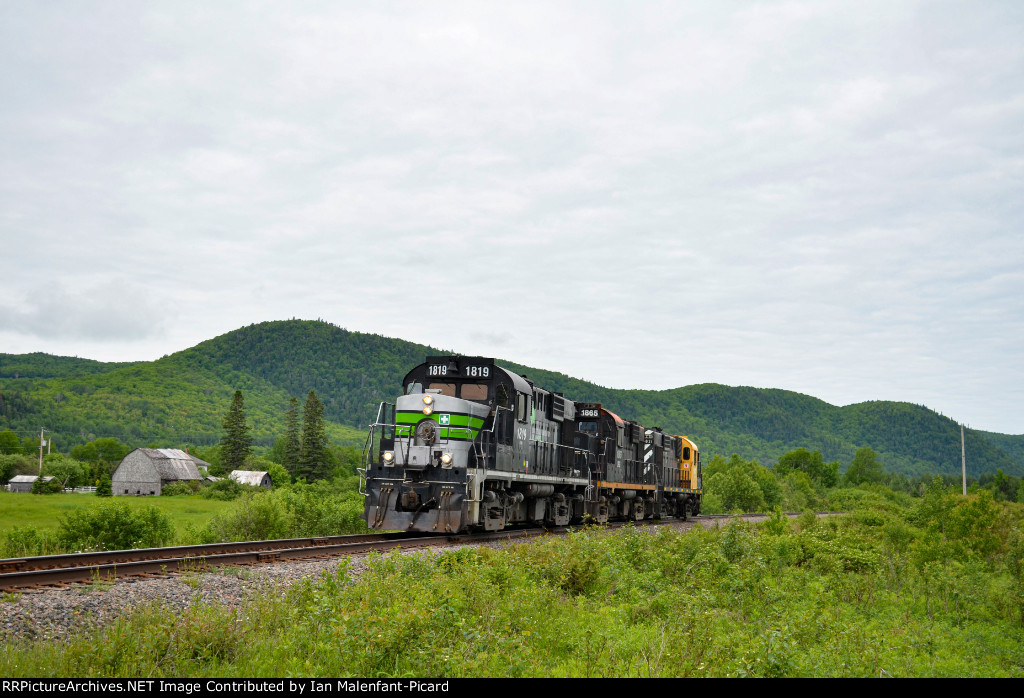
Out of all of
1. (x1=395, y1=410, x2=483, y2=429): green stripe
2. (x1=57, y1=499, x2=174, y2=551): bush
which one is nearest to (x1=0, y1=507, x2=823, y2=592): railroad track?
(x1=395, y1=410, x2=483, y2=429): green stripe

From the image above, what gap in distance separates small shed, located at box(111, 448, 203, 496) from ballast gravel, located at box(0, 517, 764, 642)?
284 feet

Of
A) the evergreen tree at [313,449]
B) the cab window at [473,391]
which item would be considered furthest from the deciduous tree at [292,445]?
the cab window at [473,391]

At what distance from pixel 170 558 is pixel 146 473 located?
85.9m

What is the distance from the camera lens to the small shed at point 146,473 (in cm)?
8800

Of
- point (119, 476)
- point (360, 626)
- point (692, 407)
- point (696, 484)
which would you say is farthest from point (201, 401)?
point (360, 626)

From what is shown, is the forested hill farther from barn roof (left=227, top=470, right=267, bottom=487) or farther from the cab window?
the cab window

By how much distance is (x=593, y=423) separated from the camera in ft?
92.1

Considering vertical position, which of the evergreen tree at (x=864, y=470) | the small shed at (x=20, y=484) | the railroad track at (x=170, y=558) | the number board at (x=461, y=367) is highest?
the number board at (x=461, y=367)

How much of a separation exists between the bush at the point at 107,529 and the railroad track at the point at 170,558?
403cm

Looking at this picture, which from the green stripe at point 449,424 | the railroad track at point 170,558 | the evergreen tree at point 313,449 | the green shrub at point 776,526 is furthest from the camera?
the evergreen tree at point 313,449

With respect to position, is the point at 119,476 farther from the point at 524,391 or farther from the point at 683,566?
the point at 683,566

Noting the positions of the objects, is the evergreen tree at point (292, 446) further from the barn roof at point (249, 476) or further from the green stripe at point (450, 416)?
the green stripe at point (450, 416)

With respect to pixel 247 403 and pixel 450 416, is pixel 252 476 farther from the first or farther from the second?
pixel 247 403
